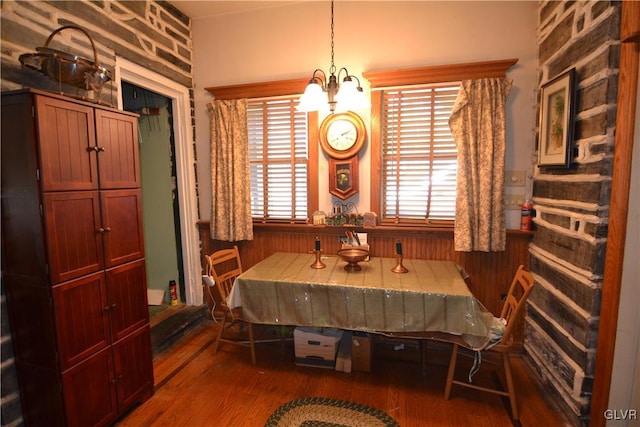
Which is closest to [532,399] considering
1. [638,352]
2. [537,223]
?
[638,352]

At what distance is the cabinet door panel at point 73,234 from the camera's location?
5.05 feet

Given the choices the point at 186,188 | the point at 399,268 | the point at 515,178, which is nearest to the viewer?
the point at 399,268

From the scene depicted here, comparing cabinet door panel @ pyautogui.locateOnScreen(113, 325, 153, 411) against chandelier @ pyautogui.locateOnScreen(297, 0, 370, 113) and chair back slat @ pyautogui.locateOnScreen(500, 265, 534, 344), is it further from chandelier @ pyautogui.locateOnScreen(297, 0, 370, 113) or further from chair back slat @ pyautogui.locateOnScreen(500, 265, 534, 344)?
chair back slat @ pyautogui.locateOnScreen(500, 265, 534, 344)

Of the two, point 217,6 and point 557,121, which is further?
point 217,6


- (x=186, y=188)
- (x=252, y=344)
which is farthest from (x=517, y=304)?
(x=186, y=188)

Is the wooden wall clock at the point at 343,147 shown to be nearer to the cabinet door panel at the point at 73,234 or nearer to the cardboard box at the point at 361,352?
the cardboard box at the point at 361,352

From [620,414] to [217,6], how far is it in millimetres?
3964

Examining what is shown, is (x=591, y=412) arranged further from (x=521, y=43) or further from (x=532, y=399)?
(x=521, y=43)

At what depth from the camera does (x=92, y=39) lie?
1956 millimetres

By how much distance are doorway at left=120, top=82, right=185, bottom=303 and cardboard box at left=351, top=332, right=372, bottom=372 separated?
78.9 inches

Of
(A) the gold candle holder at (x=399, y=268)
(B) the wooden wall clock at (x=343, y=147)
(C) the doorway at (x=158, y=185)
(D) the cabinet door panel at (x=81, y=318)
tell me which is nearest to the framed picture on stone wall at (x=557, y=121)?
(A) the gold candle holder at (x=399, y=268)

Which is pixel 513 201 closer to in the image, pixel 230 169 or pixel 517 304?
pixel 517 304

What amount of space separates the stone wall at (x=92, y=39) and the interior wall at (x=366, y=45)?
30cm

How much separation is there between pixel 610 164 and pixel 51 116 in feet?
9.08
